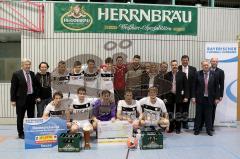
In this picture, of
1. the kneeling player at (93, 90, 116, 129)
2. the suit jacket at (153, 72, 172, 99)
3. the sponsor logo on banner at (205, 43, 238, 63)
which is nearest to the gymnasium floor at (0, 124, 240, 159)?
the kneeling player at (93, 90, 116, 129)

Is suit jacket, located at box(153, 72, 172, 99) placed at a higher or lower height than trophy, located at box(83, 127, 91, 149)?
higher

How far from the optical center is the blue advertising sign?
258 inches

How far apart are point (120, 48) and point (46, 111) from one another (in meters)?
3.30

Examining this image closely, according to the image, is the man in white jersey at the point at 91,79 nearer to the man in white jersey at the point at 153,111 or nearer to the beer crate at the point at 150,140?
the man in white jersey at the point at 153,111

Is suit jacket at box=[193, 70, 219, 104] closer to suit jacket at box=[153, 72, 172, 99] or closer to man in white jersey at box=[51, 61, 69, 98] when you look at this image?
suit jacket at box=[153, 72, 172, 99]

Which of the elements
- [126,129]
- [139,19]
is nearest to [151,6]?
[139,19]

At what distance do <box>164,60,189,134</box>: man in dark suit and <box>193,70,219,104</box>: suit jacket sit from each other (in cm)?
24

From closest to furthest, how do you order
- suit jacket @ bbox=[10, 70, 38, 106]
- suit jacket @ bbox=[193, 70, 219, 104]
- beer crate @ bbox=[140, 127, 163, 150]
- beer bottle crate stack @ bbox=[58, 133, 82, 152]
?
beer bottle crate stack @ bbox=[58, 133, 82, 152] → beer crate @ bbox=[140, 127, 163, 150] → suit jacket @ bbox=[10, 70, 38, 106] → suit jacket @ bbox=[193, 70, 219, 104]

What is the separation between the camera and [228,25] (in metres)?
9.93

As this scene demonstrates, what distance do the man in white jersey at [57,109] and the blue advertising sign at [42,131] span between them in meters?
0.23

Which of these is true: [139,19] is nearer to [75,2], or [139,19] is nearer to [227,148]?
[75,2]

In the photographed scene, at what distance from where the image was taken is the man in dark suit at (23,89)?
7273 millimetres

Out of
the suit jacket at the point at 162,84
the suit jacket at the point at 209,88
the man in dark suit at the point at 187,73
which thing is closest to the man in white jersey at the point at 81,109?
the suit jacket at the point at 162,84

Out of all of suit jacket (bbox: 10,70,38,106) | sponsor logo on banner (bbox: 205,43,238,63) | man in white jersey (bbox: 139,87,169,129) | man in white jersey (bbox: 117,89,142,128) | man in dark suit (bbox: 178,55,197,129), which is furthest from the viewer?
sponsor logo on banner (bbox: 205,43,238,63)
